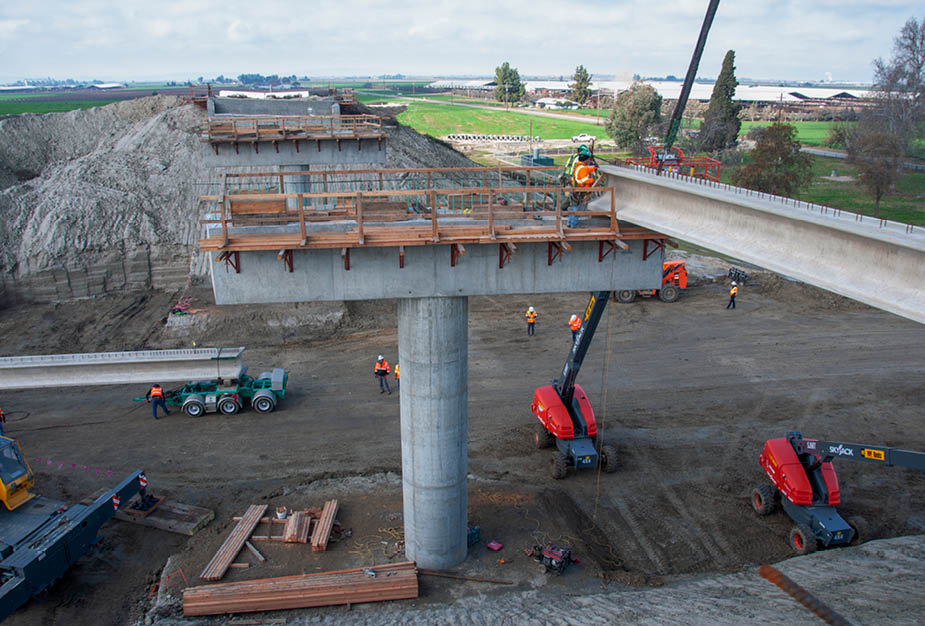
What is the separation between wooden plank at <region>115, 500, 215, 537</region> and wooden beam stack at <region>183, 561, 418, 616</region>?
3.14 metres

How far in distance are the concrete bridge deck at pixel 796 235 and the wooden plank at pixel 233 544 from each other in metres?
11.0

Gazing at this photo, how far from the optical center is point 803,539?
49.1ft

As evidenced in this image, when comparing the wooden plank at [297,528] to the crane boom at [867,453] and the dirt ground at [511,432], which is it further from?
the crane boom at [867,453]

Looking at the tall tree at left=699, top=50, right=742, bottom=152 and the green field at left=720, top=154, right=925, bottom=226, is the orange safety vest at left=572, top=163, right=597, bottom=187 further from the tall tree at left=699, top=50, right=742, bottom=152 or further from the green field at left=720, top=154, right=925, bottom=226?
the tall tree at left=699, top=50, right=742, bottom=152

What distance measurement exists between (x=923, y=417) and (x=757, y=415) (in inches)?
211

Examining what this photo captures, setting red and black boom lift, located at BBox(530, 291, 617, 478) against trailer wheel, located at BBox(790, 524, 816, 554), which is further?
red and black boom lift, located at BBox(530, 291, 617, 478)

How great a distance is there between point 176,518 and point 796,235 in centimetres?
1521

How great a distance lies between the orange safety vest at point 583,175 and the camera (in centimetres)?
1446

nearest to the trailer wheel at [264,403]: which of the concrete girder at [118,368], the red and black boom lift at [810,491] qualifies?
the concrete girder at [118,368]

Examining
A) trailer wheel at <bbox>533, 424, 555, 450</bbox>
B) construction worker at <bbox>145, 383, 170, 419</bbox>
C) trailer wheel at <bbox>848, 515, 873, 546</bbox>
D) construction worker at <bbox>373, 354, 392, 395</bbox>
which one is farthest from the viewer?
construction worker at <bbox>373, 354, 392, 395</bbox>

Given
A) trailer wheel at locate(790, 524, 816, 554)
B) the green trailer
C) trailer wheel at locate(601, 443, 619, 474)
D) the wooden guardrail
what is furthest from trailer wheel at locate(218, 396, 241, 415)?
trailer wheel at locate(790, 524, 816, 554)

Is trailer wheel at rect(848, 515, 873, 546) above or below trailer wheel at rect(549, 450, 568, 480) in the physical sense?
below

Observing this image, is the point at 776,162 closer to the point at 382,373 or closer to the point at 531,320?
the point at 531,320

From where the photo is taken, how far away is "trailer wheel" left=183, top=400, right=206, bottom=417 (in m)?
22.0
